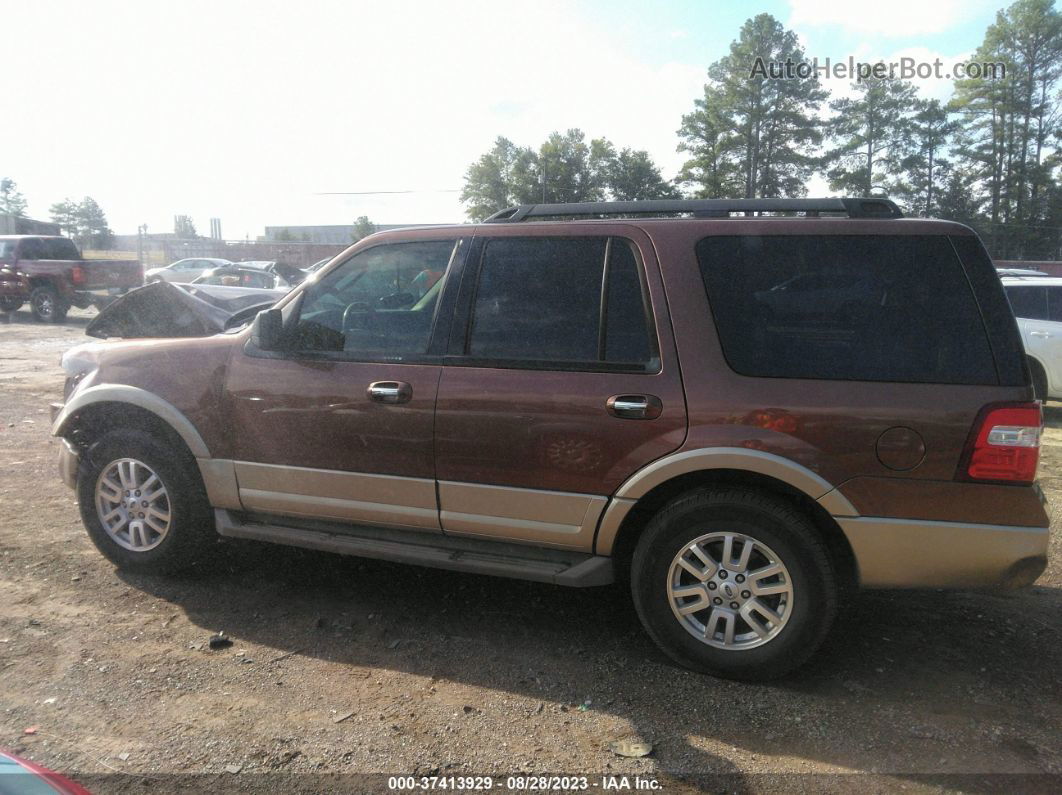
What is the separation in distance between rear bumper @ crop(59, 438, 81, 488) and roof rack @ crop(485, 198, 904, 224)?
2629 millimetres

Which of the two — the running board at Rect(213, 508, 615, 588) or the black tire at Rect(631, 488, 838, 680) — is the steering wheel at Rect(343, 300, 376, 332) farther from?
the black tire at Rect(631, 488, 838, 680)

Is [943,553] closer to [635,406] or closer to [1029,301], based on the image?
[635,406]

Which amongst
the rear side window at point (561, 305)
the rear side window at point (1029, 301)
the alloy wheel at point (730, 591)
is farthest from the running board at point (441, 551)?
the rear side window at point (1029, 301)

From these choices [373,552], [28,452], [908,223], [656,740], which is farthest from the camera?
[28,452]

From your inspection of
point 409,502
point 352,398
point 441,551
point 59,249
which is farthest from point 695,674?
point 59,249

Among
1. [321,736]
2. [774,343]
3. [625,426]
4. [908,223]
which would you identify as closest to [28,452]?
[321,736]

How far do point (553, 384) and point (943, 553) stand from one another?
1.68 metres

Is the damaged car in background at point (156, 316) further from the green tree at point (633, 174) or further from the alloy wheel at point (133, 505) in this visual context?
the green tree at point (633, 174)

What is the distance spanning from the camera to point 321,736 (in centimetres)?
304

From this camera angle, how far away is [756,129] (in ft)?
144

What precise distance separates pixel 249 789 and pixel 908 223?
126 inches

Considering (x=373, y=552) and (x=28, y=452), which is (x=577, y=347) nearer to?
(x=373, y=552)

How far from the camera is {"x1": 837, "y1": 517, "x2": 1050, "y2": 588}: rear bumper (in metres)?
3.11

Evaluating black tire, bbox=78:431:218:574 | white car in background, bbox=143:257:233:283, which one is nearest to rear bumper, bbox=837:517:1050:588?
black tire, bbox=78:431:218:574
